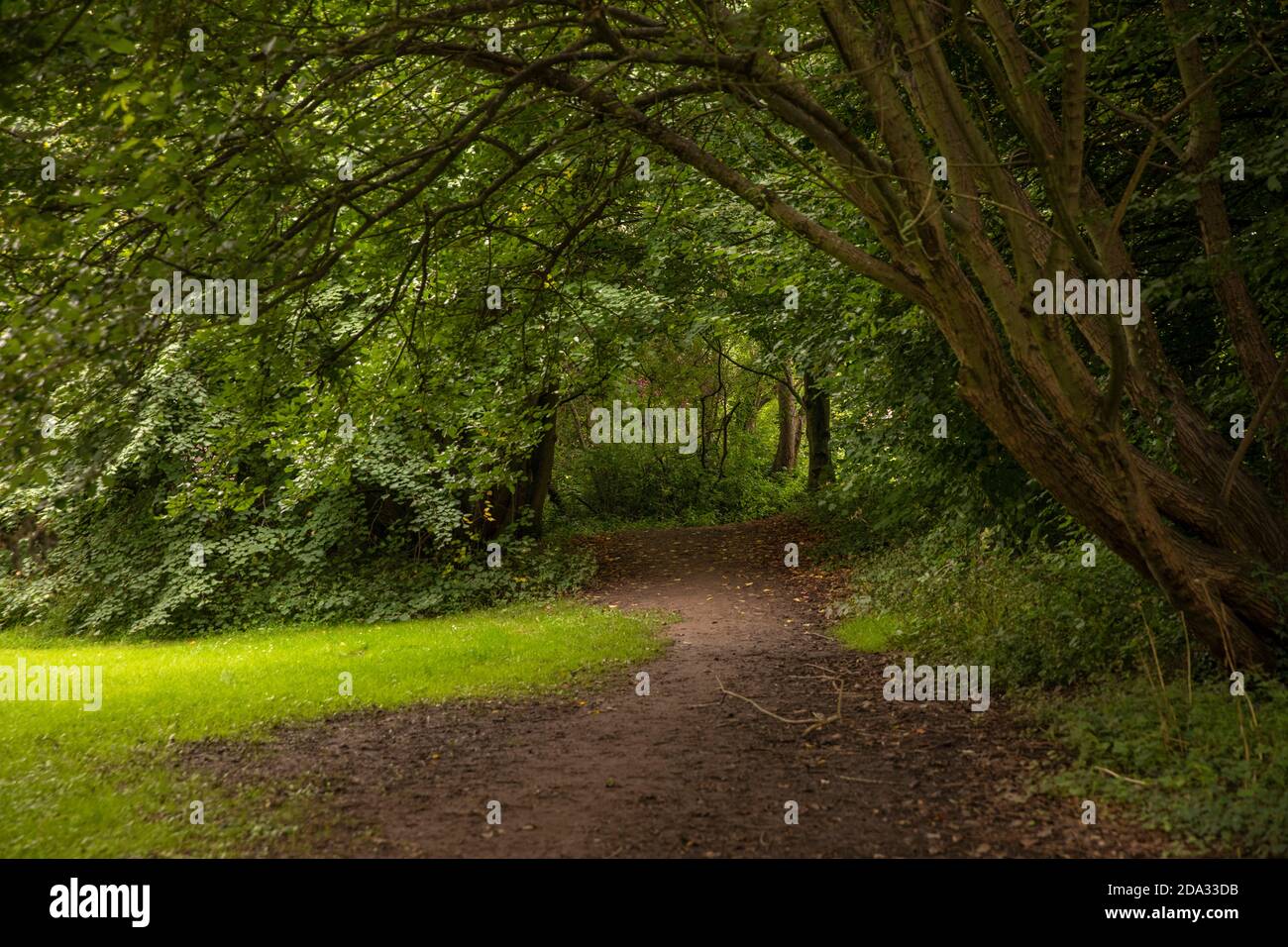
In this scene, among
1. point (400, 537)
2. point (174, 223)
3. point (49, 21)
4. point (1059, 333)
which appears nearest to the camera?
point (49, 21)

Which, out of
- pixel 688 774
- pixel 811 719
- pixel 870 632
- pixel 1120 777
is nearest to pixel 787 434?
pixel 870 632

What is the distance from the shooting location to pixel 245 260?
19.3 ft

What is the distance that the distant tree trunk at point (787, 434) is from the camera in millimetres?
28486

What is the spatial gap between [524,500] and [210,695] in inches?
360

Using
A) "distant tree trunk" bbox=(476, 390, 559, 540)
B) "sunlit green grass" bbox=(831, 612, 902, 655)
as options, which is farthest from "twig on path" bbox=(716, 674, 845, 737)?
"distant tree trunk" bbox=(476, 390, 559, 540)

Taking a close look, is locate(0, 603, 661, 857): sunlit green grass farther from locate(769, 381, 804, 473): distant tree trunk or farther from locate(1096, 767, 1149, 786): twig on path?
locate(769, 381, 804, 473): distant tree trunk

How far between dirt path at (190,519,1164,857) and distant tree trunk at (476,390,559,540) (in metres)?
7.76

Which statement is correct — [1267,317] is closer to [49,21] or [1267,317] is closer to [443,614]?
[49,21]

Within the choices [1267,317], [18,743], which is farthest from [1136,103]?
[18,743]

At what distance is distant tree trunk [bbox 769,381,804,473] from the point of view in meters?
28.5

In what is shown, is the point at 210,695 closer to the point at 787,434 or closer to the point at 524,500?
the point at 524,500

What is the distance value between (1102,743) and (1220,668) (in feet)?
4.48

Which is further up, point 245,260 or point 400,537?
point 245,260

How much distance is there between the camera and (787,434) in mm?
29359
